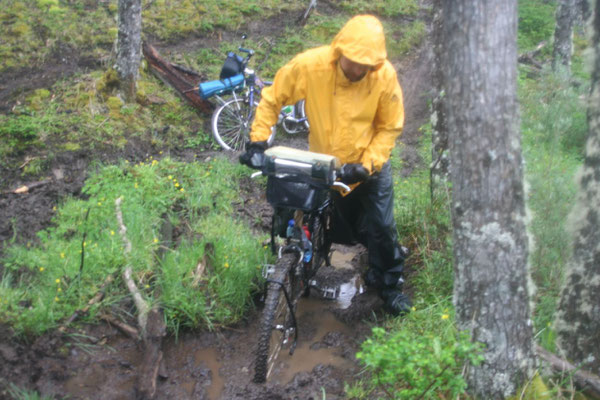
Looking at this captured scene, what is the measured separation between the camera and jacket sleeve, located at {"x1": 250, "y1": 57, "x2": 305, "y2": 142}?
4.41 metres

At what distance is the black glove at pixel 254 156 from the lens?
13.6ft

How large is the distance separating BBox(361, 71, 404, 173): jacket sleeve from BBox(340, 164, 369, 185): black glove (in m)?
0.15

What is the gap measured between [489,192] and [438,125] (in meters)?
3.48

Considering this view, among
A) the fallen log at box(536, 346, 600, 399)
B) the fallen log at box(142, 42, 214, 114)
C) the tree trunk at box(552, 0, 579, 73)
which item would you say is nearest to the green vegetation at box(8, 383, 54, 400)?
the fallen log at box(536, 346, 600, 399)

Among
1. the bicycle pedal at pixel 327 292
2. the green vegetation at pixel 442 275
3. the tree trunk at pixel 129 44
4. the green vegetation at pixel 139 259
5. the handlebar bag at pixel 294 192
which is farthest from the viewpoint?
the tree trunk at pixel 129 44

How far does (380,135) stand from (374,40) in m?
0.79

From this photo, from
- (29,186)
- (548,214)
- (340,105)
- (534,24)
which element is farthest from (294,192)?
(534,24)

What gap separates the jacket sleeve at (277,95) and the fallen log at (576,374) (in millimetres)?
2420

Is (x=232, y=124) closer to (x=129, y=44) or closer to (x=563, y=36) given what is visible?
(x=129, y=44)

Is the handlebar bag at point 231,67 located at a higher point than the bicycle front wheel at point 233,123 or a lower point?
higher

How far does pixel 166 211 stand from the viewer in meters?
6.42

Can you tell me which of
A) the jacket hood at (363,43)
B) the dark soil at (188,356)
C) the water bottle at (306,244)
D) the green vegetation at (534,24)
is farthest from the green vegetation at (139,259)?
the green vegetation at (534,24)

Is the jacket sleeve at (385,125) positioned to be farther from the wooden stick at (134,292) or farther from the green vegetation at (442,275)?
the wooden stick at (134,292)

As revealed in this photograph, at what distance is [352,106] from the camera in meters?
A: 4.38
